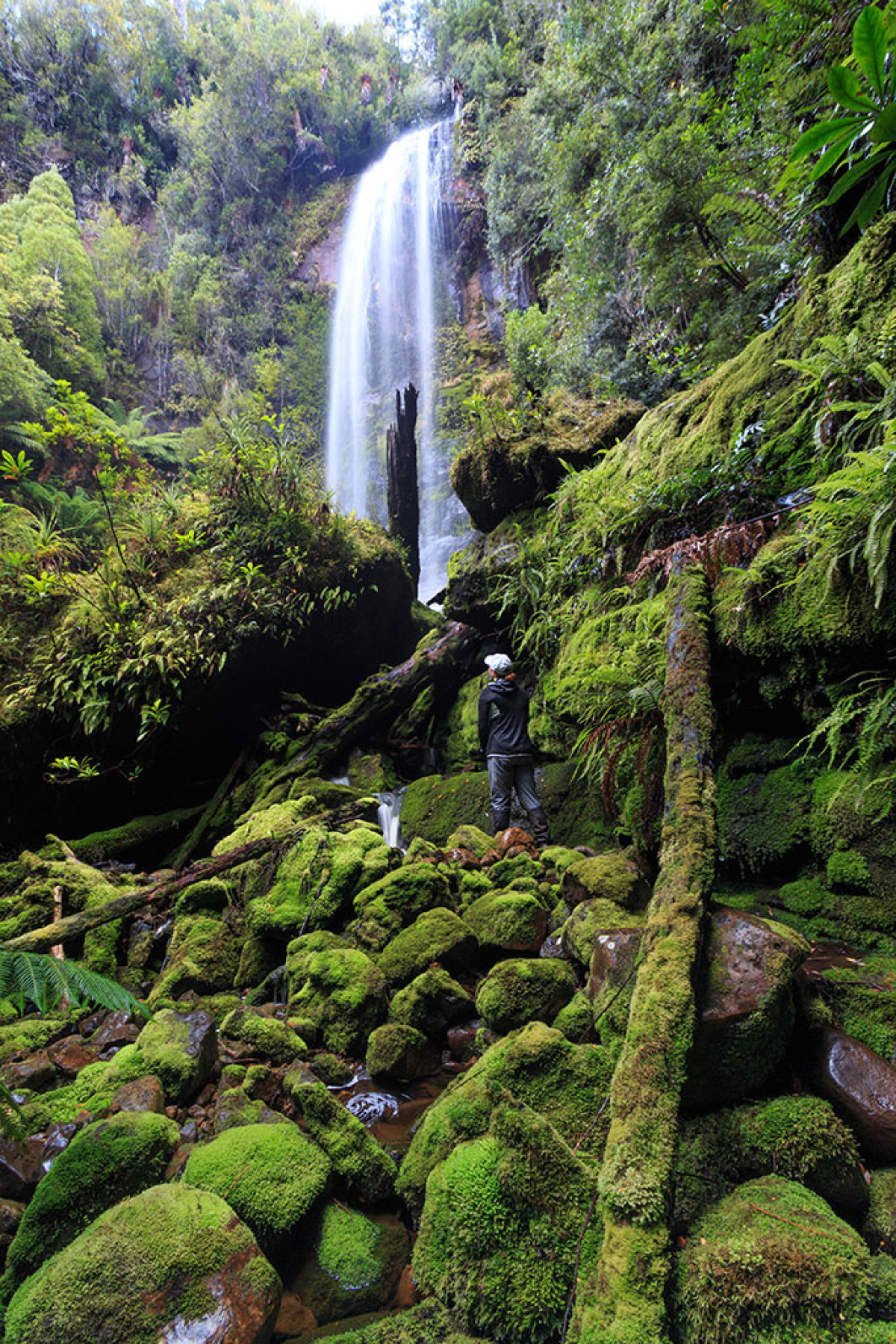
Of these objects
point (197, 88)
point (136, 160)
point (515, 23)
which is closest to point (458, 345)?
point (515, 23)

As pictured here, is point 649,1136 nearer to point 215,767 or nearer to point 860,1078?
point 860,1078

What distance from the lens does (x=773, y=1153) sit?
1845 millimetres

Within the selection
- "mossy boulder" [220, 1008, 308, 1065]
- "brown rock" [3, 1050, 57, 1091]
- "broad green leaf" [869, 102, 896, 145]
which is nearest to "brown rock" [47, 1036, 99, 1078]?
"brown rock" [3, 1050, 57, 1091]

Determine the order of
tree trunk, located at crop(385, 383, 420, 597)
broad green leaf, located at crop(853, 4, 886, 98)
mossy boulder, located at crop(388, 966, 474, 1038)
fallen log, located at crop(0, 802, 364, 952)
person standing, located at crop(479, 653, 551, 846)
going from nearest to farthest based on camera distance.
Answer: broad green leaf, located at crop(853, 4, 886, 98)
mossy boulder, located at crop(388, 966, 474, 1038)
fallen log, located at crop(0, 802, 364, 952)
person standing, located at crop(479, 653, 551, 846)
tree trunk, located at crop(385, 383, 420, 597)

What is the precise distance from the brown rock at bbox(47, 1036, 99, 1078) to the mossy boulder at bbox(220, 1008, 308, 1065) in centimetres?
90

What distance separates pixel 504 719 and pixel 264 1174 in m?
4.38

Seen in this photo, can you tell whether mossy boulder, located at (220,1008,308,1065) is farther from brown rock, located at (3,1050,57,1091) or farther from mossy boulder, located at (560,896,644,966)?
mossy boulder, located at (560,896,644,966)

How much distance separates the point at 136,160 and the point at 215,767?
36393 millimetres

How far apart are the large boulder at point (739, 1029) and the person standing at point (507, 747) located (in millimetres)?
3544

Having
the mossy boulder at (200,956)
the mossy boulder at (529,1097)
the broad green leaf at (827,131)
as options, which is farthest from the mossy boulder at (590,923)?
the broad green leaf at (827,131)

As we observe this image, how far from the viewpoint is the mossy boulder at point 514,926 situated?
3541 mm

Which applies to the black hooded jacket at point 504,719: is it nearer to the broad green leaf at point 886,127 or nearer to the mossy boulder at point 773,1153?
the mossy boulder at point 773,1153

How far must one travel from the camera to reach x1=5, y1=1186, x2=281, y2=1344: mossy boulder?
1696 mm

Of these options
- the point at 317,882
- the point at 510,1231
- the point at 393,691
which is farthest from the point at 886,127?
the point at 393,691
